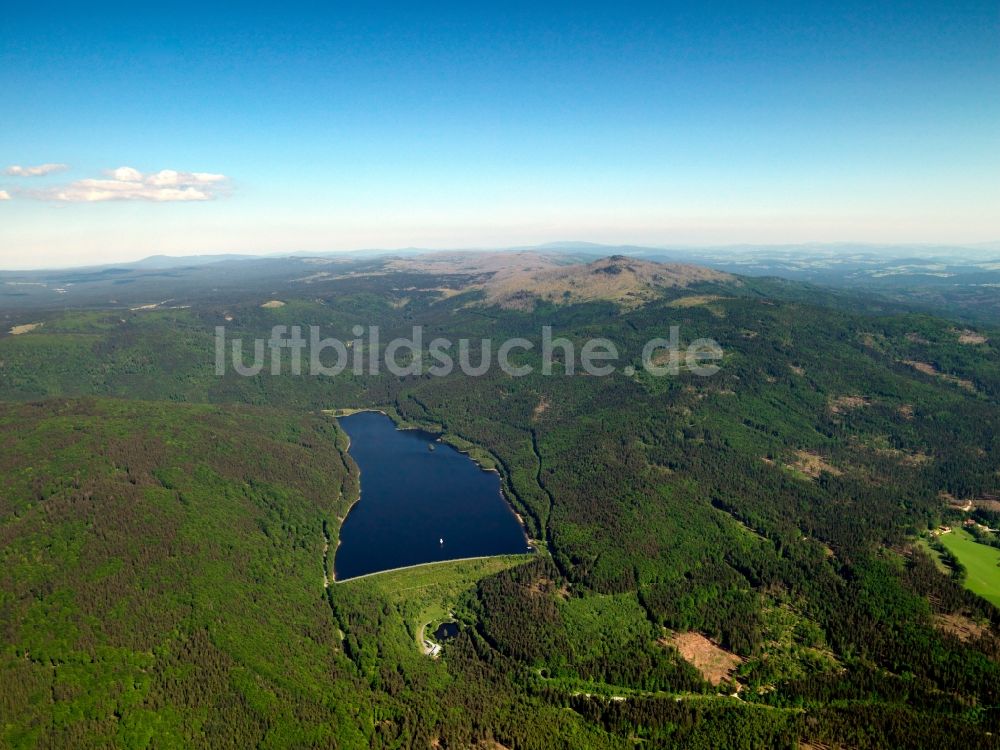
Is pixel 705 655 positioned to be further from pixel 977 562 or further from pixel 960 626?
pixel 977 562

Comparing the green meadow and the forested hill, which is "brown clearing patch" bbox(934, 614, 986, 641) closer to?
the forested hill

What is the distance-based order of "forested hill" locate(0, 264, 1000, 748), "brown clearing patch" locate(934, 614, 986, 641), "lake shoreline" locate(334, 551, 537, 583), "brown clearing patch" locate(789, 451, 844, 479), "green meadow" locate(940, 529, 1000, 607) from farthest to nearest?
1. "brown clearing patch" locate(789, 451, 844, 479)
2. "lake shoreline" locate(334, 551, 537, 583)
3. "green meadow" locate(940, 529, 1000, 607)
4. "brown clearing patch" locate(934, 614, 986, 641)
5. "forested hill" locate(0, 264, 1000, 748)

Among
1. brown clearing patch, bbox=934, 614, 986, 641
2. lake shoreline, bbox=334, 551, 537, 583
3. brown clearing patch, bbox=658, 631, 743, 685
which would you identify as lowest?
brown clearing patch, bbox=658, 631, 743, 685

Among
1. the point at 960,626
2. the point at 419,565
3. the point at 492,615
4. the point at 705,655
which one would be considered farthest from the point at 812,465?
the point at 419,565

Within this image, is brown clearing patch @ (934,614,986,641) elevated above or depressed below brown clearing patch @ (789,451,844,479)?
below

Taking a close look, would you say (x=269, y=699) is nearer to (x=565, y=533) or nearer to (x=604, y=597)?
(x=604, y=597)

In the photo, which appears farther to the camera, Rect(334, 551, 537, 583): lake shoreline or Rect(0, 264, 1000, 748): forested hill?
Rect(334, 551, 537, 583): lake shoreline

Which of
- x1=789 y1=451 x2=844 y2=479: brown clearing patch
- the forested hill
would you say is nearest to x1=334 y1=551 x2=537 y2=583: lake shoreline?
the forested hill
